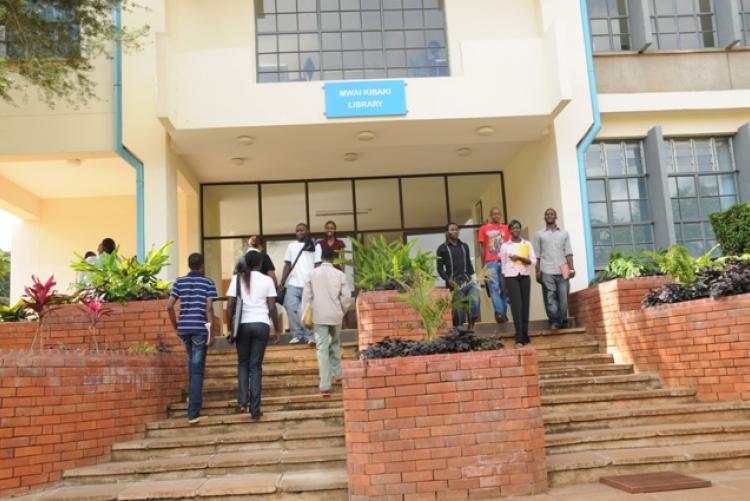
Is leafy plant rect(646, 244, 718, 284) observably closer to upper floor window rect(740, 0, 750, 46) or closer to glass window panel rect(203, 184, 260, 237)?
upper floor window rect(740, 0, 750, 46)

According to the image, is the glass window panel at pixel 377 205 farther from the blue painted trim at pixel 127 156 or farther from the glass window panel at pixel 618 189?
the blue painted trim at pixel 127 156

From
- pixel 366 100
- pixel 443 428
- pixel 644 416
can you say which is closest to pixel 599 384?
pixel 644 416

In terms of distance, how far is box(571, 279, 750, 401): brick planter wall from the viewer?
6727 millimetres

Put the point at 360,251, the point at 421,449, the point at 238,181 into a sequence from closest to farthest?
the point at 421,449, the point at 360,251, the point at 238,181

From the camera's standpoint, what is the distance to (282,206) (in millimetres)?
13203

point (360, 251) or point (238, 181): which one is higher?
point (238, 181)

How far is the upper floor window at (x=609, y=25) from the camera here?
1146cm

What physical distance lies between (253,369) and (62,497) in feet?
6.60

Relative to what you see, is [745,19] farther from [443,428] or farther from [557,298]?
[443,428]

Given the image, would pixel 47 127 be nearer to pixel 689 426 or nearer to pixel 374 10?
pixel 374 10

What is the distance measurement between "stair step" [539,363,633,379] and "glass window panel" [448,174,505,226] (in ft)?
17.7

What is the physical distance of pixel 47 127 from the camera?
984 centimetres

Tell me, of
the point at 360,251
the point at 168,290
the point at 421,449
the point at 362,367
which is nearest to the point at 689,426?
the point at 421,449

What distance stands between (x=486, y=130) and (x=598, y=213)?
8.04ft
